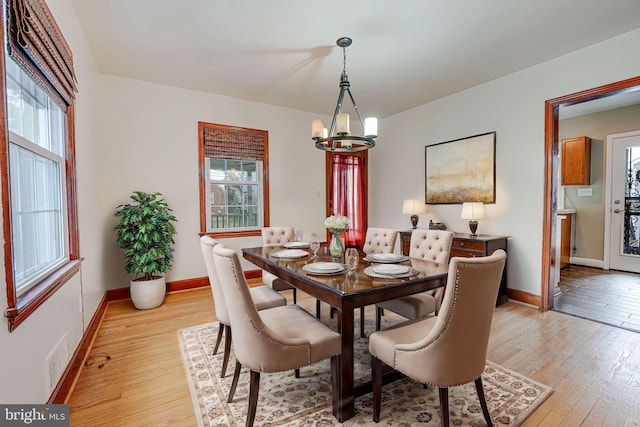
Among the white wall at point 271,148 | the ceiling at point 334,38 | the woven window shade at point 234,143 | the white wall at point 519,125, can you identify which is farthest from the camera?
the woven window shade at point 234,143

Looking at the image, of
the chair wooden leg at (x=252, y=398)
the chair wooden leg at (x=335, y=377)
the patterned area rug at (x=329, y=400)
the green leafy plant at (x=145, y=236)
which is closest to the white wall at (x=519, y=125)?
the patterned area rug at (x=329, y=400)

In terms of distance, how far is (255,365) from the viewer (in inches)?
60.1

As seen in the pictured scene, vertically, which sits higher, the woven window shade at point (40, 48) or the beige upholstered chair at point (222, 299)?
the woven window shade at point (40, 48)

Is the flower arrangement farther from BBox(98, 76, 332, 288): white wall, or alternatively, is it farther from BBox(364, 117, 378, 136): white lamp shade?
BBox(98, 76, 332, 288): white wall

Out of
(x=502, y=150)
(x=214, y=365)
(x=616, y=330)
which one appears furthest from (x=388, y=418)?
(x=502, y=150)

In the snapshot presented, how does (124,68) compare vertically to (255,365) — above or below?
above

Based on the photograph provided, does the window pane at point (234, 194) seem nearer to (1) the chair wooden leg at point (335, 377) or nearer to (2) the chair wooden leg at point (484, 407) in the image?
(1) the chair wooden leg at point (335, 377)

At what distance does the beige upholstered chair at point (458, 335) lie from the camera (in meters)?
1.33

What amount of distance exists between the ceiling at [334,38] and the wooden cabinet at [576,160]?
107 inches

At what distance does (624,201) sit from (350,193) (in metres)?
4.49

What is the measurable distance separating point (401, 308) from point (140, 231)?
2.85 m

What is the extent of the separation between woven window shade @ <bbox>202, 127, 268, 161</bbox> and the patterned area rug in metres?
2.94

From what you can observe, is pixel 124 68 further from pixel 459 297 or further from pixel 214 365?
pixel 459 297

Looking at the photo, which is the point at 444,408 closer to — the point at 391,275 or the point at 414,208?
the point at 391,275
